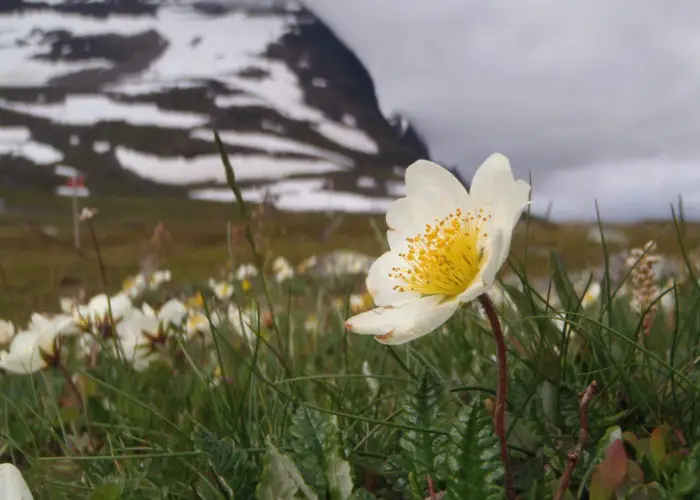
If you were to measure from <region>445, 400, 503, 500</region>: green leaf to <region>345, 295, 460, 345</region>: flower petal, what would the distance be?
0.45 ft

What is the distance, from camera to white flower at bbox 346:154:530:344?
3.28 ft

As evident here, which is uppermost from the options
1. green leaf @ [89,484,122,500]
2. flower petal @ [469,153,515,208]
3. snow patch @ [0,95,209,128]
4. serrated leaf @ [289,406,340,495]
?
flower petal @ [469,153,515,208]

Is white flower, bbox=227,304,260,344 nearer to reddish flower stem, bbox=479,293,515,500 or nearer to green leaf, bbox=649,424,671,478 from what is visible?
reddish flower stem, bbox=479,293,515,500

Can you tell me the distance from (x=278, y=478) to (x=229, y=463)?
116 mm

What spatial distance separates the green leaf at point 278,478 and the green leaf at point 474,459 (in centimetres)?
24

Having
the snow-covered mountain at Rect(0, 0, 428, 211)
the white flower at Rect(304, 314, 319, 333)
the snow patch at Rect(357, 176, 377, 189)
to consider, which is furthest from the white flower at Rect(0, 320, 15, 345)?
the snow patch at Rect(357, 176, 377, 189)

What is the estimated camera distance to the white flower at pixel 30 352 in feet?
6.31

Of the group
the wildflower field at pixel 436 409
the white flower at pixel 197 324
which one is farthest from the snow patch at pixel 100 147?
the wildflower field at pixel 436 409

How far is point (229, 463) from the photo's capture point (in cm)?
116

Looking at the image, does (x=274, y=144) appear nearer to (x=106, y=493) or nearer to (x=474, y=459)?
(x=106, y=493)

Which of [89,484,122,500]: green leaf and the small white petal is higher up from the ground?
[89,484,122,500]: green leaf

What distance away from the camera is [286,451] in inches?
50.2

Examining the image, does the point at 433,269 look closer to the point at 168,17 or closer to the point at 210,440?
the point at 210,440

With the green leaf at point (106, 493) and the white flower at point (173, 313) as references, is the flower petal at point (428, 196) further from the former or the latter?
the white flower at point (173, 313)
